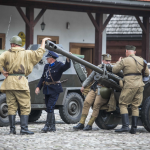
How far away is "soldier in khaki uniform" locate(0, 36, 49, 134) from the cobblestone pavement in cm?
41

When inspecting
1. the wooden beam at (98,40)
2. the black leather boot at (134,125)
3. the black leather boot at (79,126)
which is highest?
the wooden beam at (98,40)

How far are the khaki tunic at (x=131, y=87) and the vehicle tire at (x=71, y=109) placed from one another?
7.15 ft

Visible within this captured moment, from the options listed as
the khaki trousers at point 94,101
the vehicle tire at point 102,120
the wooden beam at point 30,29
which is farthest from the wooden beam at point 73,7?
the vehicle tire at point 102,120

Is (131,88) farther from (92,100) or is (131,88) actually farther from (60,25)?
(60,25)

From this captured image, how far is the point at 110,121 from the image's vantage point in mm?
8836

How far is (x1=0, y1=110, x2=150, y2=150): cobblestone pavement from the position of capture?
6484 mm

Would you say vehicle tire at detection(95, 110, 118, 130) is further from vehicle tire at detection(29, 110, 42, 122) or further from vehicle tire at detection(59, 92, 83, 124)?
vehicle tire at detection(29, 110, 42, 122)

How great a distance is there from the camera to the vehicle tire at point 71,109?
33.8 ft

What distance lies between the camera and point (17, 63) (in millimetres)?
7891

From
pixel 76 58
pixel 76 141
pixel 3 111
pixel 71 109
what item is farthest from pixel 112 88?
pixel 3 111

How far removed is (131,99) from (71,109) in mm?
2475

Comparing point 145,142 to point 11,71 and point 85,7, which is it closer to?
point 11,71

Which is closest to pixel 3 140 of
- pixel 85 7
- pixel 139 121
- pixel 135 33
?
pixel 139 121

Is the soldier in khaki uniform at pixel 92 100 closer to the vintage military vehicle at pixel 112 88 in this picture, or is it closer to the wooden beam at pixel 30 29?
the vintage military vehicle at pixel 112 88
